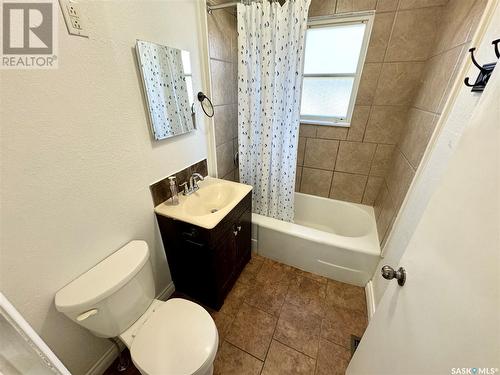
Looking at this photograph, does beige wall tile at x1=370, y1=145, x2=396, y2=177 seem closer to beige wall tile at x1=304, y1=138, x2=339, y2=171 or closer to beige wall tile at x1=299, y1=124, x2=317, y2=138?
beige wall tile at x1=304, y1=138, x2=339, y2=171

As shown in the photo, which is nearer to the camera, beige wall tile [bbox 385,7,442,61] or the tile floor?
the tile floor

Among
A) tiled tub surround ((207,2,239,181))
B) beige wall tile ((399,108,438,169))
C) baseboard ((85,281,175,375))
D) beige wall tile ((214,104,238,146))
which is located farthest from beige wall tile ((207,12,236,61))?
baseboard ((85,281,175,375))

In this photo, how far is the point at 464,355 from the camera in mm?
391

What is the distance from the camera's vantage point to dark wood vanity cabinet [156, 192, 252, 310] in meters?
1.23

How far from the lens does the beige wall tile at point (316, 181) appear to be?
7.35 ft

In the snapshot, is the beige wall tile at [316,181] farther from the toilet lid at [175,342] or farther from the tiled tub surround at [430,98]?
the toilet lid at [175,342]

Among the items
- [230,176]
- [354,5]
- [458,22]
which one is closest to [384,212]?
[458,22]

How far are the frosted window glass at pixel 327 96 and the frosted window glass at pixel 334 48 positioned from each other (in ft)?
0.27

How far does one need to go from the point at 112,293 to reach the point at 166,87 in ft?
3.53

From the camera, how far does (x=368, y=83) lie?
1.77 m

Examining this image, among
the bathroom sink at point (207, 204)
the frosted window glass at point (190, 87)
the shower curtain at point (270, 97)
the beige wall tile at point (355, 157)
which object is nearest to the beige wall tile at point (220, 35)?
the shower curtain at point (270, 97)

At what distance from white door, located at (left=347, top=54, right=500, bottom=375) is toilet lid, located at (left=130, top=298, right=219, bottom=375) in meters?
0.71

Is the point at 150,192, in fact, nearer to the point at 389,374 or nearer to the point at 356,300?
the point at 389,374

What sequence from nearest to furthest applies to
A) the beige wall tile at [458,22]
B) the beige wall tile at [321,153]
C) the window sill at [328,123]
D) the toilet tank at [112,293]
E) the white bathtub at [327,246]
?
1. the toilet tank at [112,293]
2. the beige wall tile at [458,22]
3. the white bathtub at [327,246]
4. the window sill at [328,123]
5. the beige wall tile at [321,153]
